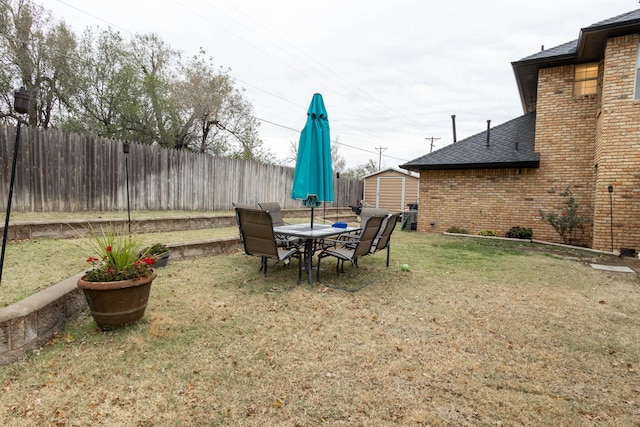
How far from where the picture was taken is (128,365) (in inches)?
91.7

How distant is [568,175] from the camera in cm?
941

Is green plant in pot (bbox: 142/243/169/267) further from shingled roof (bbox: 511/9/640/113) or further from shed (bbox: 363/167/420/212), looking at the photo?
shed (bbox: 363/167/420/212)

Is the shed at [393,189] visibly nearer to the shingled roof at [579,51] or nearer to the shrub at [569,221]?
the shingled roof at [579,51]

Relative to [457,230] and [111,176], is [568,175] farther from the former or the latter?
[111,176]

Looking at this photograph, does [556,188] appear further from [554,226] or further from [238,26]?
[238,26]

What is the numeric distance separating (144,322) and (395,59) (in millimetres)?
18779

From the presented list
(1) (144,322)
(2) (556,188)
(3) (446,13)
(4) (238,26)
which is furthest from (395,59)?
(1) (144,322)

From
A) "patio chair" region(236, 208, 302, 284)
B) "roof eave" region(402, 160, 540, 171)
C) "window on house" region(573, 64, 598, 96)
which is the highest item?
"window on house" region(573, 64, 598, 96)

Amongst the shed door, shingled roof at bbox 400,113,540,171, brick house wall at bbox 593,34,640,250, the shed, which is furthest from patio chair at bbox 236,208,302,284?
the shed door

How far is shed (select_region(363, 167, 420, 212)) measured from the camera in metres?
18.7

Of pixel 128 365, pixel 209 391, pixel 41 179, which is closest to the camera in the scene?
pixel 209 391

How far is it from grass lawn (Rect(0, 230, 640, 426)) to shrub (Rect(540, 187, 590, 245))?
5.34 m

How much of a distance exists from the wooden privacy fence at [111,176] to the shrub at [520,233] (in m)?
8.43

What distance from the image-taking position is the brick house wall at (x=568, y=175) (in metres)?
7.52
